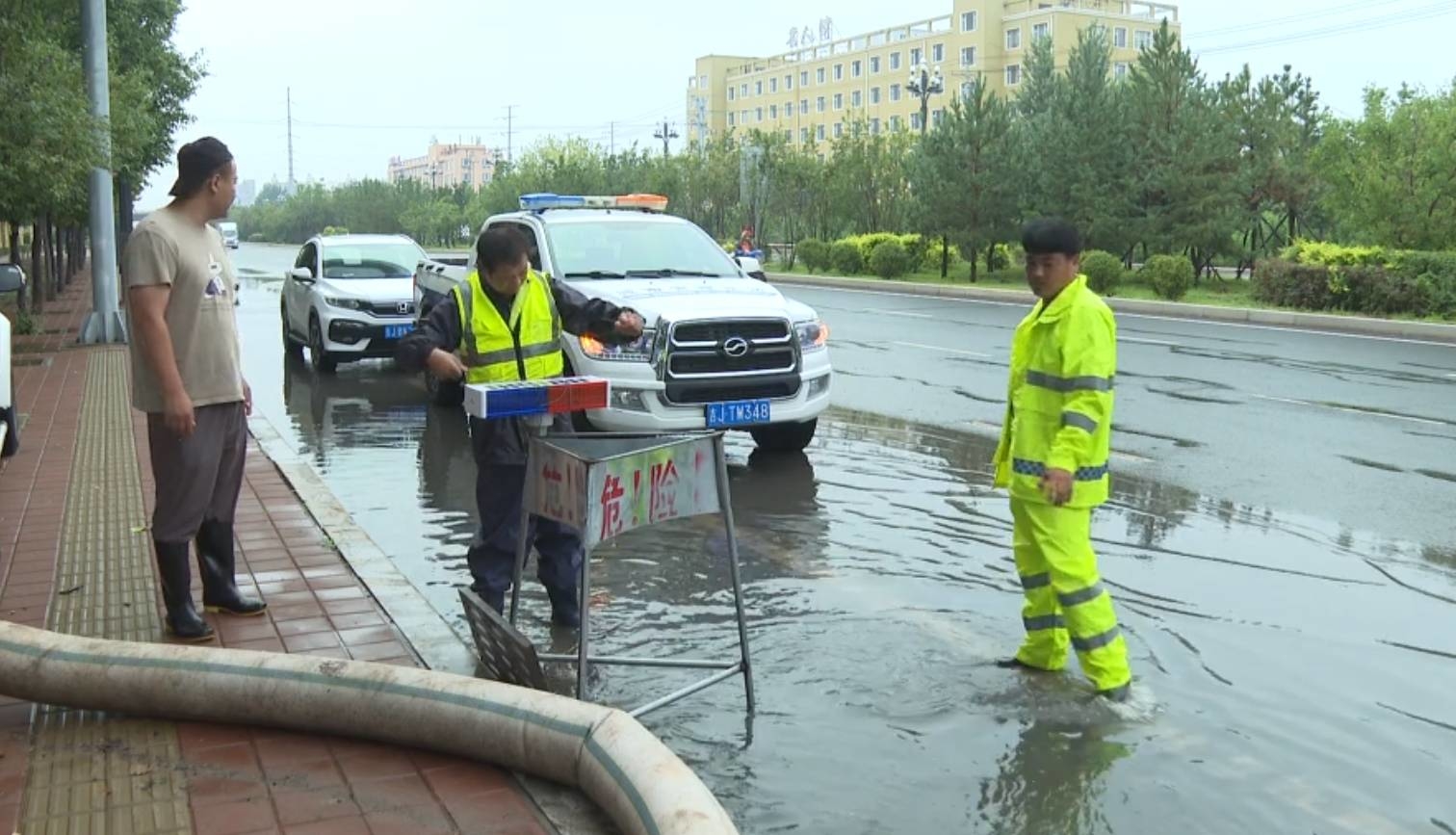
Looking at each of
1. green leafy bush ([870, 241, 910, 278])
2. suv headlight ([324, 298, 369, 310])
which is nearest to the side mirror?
suv headlight ([324, 298, 369, 310])

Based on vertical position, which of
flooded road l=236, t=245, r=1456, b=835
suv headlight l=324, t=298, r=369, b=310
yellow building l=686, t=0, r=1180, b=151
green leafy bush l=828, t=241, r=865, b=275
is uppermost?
yellow building l=686, t=0, r=1180, b=151

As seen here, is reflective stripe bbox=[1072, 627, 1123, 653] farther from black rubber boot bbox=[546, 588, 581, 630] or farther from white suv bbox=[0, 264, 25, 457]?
white suv bbox=[0, 264, 25, 457]

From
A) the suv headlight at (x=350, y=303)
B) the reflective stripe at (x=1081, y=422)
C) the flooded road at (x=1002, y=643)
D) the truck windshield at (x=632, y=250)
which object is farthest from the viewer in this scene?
the suv headlight at (x=350, y=303)

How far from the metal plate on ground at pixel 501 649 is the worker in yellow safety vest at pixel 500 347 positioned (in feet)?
1.66

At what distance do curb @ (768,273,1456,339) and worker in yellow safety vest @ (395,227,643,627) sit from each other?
704 inches

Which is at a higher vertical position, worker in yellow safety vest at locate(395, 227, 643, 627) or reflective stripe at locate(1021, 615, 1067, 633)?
worker in yellow safety vest at locate(395, 227, 643, 627)

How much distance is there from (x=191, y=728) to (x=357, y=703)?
641mm

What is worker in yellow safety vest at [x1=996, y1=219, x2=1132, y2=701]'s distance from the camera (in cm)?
481

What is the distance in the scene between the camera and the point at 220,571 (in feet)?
18.4

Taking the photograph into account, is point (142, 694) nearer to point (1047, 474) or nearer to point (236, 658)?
point (236, 658)

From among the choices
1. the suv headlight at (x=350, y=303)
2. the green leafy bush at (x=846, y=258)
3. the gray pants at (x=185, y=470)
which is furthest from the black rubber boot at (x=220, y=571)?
the green leafy bush at (x=846, y=258)

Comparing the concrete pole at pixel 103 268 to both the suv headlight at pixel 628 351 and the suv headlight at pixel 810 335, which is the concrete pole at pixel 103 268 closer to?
the suv headlight at pixel 628 351

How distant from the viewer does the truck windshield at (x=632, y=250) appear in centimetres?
1038

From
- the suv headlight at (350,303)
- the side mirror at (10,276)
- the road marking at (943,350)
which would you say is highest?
the side mirror at (10,276)
